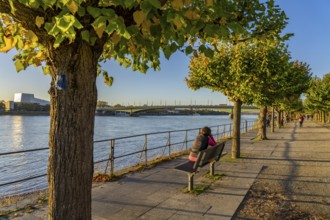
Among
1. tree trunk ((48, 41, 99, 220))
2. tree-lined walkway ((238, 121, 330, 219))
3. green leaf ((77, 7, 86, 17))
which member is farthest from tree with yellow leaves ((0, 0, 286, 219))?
tree-lined walkway ((238, 121, 330, 219))

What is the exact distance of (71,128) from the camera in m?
3.15

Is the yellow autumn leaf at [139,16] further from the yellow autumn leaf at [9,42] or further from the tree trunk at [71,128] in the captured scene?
the yellow autumn leaf at [9,42]

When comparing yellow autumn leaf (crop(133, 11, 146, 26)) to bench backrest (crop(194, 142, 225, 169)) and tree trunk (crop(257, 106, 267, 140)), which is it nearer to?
bench backrest (crop(194, 142, 225, 169))

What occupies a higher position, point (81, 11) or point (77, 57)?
point (81, 11)

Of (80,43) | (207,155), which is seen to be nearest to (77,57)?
(80,43)

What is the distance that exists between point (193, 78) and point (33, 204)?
7.55m

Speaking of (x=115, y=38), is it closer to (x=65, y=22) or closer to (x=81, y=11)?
(x=81, y=11)

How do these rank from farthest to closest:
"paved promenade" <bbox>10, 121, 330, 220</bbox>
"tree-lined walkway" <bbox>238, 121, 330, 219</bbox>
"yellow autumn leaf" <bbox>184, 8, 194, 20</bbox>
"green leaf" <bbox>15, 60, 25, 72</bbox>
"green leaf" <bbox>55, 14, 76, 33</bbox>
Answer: "tree-lined walkway" <bbox>238, 121, 330, 219</bbox> → "paved promenade" <bbox>10, 121, 330, 220</bbox> → "green leaf" <bbox>15, 60, 25, 72</bbox> → "yellow autumn leaf" <bbox>184, 8, 194, 20</bbox> → "green leaf" <bbox>55, 14, 76, 33</bbox>

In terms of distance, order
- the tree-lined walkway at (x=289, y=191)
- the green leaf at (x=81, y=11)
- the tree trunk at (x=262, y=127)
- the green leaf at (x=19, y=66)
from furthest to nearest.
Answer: the tree trunk at (x=262, y=127) < the tree-lined walkway at (x=289, y=191) < the green leaf at (x=19, y=66) < the green leaf at (x=81, y=11)

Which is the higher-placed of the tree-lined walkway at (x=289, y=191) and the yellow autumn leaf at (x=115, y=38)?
the yellow autumn leaf at (x=115, y=38)

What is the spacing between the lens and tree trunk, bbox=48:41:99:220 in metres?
3.10

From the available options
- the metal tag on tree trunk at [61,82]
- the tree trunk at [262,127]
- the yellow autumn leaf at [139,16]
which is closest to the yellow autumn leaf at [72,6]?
the yellow autumn leaf at [139,16]

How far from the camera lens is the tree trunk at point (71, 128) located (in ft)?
10.2

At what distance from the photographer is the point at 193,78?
1188 centimetres
